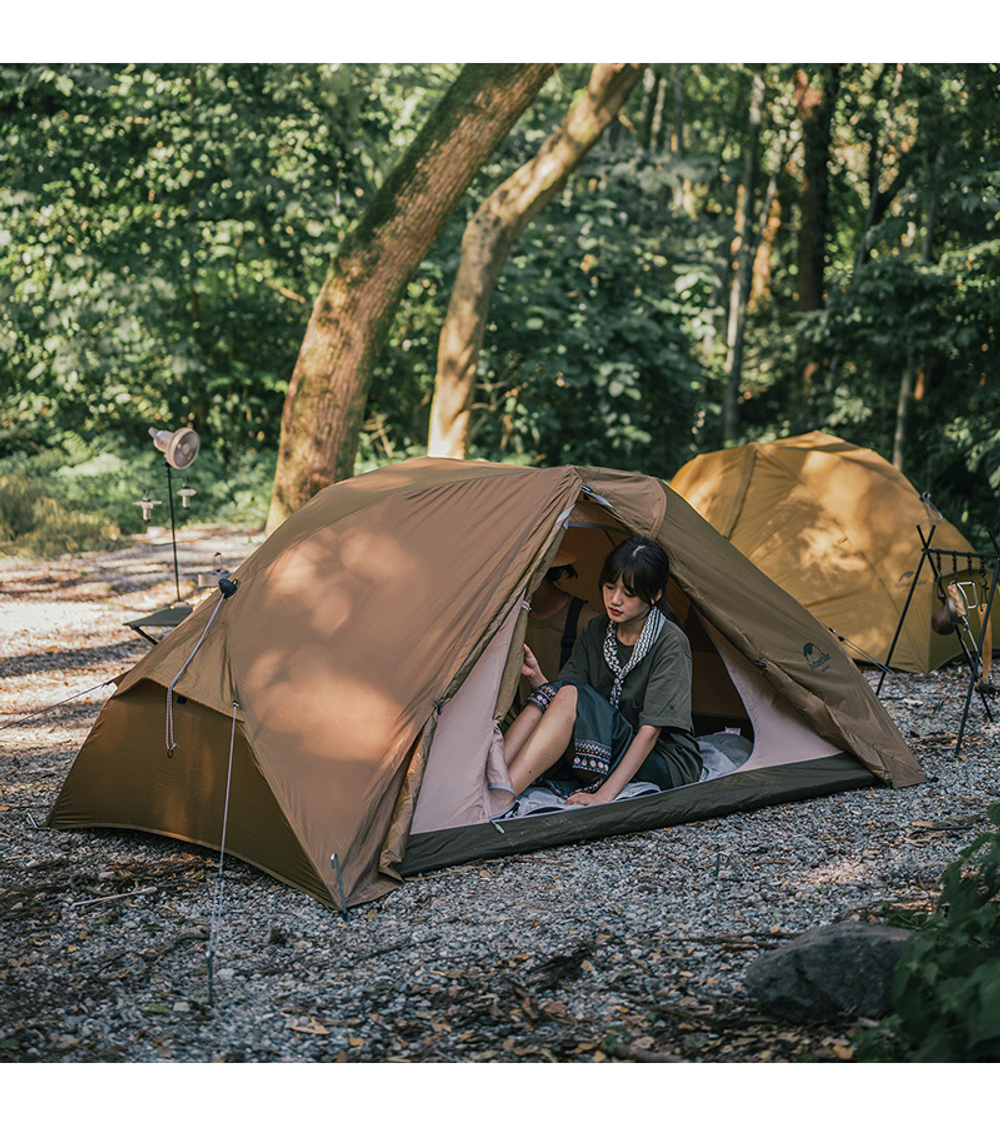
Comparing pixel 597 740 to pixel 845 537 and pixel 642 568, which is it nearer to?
pixel 642 568

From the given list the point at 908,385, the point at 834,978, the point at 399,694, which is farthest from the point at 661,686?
the point at 908,385

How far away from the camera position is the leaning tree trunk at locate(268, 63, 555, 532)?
838 cm

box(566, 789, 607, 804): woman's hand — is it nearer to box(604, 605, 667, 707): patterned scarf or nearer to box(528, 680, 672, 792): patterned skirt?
box(528, 680, 672, 792): patterned skirt

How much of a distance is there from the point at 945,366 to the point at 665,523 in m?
8.83

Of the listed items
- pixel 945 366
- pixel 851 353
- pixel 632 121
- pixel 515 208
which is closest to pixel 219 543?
pixel 515 208

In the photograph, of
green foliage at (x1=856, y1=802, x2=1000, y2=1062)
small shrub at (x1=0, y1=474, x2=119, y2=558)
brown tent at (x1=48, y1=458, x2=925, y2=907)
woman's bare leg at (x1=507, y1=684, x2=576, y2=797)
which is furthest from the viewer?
small shrub at (x1=0, y1=474, x2=119, y2=558)

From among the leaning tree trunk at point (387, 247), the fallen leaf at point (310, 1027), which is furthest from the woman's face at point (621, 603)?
the leaning tree trunk at point (387, 247)

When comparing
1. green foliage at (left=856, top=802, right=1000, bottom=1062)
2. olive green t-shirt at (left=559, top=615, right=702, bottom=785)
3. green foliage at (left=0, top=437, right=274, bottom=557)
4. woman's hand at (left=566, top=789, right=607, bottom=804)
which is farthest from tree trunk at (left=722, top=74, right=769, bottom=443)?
green foliage at (left=856, top=802, right=1000, bottom=1062)

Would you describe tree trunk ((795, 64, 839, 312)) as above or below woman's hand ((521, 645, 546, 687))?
above

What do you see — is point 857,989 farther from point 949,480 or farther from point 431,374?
point 431,374

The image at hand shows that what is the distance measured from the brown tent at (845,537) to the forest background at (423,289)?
121 inches

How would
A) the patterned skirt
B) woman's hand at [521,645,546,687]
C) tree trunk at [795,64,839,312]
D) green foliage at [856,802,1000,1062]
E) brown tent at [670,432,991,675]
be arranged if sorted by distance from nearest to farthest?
green foliage at [856,802,1000,1062] < the patterned skirt < woman's hand at [521,645,546,687] < brown tent at [670,432,991,675] < tree trunk at [795,64,839,312]

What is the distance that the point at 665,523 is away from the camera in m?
4.60

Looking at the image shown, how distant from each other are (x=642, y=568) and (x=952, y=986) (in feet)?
7.24
